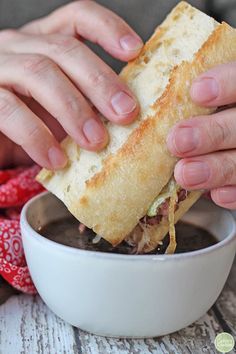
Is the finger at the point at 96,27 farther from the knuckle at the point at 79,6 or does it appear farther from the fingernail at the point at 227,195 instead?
the fingernail at the point at 227,195

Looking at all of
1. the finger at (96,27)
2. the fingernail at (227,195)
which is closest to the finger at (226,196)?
the fingernail at (227,195)

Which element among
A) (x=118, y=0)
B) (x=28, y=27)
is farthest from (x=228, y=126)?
(x=118, y=0)

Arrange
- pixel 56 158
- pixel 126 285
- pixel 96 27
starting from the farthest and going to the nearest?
pixel 96 27
pixel 56 158
pixel 126 285

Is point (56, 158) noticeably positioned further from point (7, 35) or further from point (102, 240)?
point (7, 35)

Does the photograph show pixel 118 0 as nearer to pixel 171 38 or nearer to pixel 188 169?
pixel 171 38

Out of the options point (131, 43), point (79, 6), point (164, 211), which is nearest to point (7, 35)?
point (79, 6)
